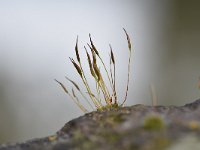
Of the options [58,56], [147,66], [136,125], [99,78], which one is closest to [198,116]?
[136,125]

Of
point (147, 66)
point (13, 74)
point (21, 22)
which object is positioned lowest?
point (147, 66)

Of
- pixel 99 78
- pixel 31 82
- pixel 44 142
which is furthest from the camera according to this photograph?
pixel 31 82

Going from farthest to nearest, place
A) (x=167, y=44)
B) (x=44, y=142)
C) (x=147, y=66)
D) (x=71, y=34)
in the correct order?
(x=167, y=44)
(x=147, y=66)
(x=71, y=34)
(x=44, y=142)

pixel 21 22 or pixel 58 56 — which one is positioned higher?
pixel 21 22

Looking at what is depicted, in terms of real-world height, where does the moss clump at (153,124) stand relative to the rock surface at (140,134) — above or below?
above

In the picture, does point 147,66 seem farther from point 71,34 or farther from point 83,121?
point 83,121

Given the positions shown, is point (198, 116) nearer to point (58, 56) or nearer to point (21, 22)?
point (58, 56)

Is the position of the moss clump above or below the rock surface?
above

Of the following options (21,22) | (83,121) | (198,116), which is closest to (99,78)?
(83,121)

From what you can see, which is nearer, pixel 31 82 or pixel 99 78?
pixel 99 78
